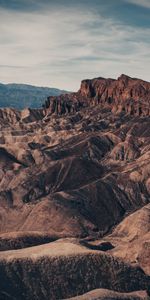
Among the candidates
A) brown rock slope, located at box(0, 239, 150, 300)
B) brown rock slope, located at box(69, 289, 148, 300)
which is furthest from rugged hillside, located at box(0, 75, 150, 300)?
brown rock slope, located at box(69, 289, 148, 300)

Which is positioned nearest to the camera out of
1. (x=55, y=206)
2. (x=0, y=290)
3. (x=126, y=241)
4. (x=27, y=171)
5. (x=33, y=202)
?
(x=0, y=290)

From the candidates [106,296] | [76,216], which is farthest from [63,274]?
[76,216]

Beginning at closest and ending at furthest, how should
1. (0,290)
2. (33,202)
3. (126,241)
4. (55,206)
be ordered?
(0,290)
(126,241)
(55,206)
(33,202)

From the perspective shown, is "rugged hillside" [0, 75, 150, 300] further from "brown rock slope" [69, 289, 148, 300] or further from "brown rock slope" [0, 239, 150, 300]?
"brown rock slope" [69, 289, 148, 300]

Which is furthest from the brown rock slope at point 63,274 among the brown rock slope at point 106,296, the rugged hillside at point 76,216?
the brown rock slope at point 106,296

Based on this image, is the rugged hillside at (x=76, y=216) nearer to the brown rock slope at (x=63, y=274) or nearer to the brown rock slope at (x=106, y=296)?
the brown rock slope at (x=63, y=274)

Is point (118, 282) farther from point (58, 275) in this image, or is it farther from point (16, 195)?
point (16, 195)

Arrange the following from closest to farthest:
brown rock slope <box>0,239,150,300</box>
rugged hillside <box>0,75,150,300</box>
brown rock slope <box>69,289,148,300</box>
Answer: brown rock slope <box>69,289,148,300</box>
brown rock slope <box>0,239,150,300</box>
rugged hillside <box>0,75,150,300</box>

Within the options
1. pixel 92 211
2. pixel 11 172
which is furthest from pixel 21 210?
pixel 11 172

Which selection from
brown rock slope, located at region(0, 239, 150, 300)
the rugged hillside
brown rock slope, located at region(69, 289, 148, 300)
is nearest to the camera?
brown rock slope, located at region(69, 289, 148, 300)

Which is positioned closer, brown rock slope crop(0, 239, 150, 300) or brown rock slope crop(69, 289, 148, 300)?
brown rock slope crop(69, 289, 148, 300)

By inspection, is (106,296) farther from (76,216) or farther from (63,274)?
(76,216)
